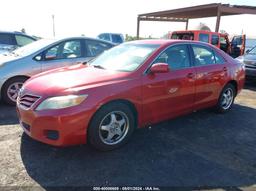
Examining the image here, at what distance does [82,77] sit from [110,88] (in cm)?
50

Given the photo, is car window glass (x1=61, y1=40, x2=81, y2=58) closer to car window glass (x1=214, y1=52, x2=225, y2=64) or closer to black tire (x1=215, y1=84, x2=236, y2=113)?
car window glass (x1=214, y1=52, x2=225, y2=64)

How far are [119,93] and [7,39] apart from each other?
8000 mm

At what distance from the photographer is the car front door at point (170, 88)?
3875 mm

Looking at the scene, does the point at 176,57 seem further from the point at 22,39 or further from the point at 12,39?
the point at 12,39

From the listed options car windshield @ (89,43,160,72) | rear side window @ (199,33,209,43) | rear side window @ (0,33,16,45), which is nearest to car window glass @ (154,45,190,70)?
car windshield @ (89,43,160,72)

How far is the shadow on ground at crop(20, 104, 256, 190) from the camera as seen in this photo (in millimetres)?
2980

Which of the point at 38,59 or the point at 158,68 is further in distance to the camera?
the point at 38,59

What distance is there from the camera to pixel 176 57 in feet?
14.5

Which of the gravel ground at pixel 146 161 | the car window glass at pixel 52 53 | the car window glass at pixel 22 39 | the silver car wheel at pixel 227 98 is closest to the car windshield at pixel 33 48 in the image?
the car window glass at pixel 52 53

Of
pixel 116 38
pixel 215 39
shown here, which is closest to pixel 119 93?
pixel 215 39

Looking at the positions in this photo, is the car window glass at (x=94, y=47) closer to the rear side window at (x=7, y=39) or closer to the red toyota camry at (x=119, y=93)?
the red toyota camry at (x=119, y=93)

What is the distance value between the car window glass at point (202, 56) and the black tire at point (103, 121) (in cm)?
185

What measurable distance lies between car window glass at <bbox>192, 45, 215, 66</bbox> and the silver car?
2.79 m

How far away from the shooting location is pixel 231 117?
5.35 m
